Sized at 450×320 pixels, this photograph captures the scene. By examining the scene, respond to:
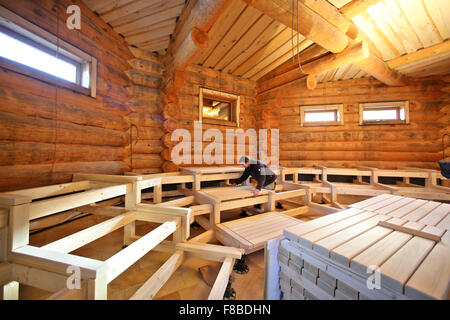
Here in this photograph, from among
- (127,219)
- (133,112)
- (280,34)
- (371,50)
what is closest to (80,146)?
(133,112)

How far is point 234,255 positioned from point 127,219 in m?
1.58

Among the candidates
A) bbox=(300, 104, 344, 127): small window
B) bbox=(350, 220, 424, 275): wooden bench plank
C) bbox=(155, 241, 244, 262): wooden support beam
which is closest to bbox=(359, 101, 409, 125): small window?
bbox=(300, 104, 344, 127): small window

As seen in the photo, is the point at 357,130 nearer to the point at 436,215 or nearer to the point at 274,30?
the point at 274,30

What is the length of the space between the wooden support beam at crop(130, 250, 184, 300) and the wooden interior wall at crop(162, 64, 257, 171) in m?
2.68

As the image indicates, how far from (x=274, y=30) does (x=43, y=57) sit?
4493 millimetres

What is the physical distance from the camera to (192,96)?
205 inches

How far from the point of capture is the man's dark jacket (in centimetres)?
389

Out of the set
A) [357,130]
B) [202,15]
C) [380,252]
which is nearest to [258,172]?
[380,252]

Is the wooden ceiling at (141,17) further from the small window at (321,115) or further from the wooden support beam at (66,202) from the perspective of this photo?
the small window at (321,115)

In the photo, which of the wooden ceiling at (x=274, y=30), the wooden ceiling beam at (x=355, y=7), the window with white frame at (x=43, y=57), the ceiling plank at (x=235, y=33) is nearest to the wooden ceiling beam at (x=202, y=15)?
the wooden ceiling at (x=274, y=30)

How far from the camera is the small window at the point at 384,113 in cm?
577

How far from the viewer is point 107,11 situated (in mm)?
3443

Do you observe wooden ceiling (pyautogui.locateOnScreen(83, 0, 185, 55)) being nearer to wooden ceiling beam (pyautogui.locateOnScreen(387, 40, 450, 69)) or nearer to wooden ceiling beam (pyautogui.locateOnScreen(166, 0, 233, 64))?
wooden ceiling beam (pyautogui.locateOnScreen(166, 0, 233, 64))
